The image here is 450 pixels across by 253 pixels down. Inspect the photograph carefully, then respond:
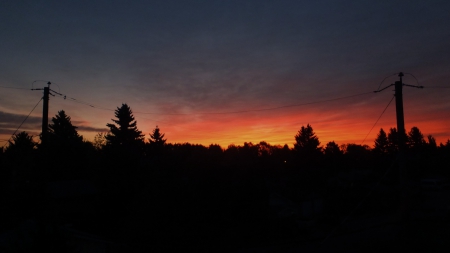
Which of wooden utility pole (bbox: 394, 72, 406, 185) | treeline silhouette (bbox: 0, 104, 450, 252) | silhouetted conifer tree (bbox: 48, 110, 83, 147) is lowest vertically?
treeline silhouette (bbox: 0, 104, 450, 252)

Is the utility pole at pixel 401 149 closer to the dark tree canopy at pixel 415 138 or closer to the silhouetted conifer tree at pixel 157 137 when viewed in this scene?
the silhouetted conifer tree at pixel 157 137

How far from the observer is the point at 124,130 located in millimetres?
51969

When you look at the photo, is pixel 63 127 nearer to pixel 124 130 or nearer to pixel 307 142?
pixel 124 130

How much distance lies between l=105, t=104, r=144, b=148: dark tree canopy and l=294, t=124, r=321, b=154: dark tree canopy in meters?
41.9

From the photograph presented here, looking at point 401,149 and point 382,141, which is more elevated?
point 382,141

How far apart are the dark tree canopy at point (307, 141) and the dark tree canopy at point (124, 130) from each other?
41.9 metres

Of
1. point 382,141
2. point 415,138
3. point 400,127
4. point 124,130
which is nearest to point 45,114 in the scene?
point 400,127

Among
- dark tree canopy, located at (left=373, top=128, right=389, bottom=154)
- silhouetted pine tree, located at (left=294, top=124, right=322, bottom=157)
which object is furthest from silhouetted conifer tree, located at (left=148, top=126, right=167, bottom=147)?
dark tree canopy, located at (left=373, top=128, right=389, bottom=154)

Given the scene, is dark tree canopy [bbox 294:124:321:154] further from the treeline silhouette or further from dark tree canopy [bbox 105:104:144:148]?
dark tree canopy [bbox 105:104:144:148]

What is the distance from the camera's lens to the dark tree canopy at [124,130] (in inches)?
2023

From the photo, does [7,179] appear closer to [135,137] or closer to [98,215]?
[98,215]

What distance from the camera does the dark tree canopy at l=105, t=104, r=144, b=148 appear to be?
5139 centimetres

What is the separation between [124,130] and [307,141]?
1854 inches

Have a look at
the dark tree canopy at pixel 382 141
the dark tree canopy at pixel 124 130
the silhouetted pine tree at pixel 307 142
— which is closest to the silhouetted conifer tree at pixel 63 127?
the dark tree canopy at pixel 124 130
